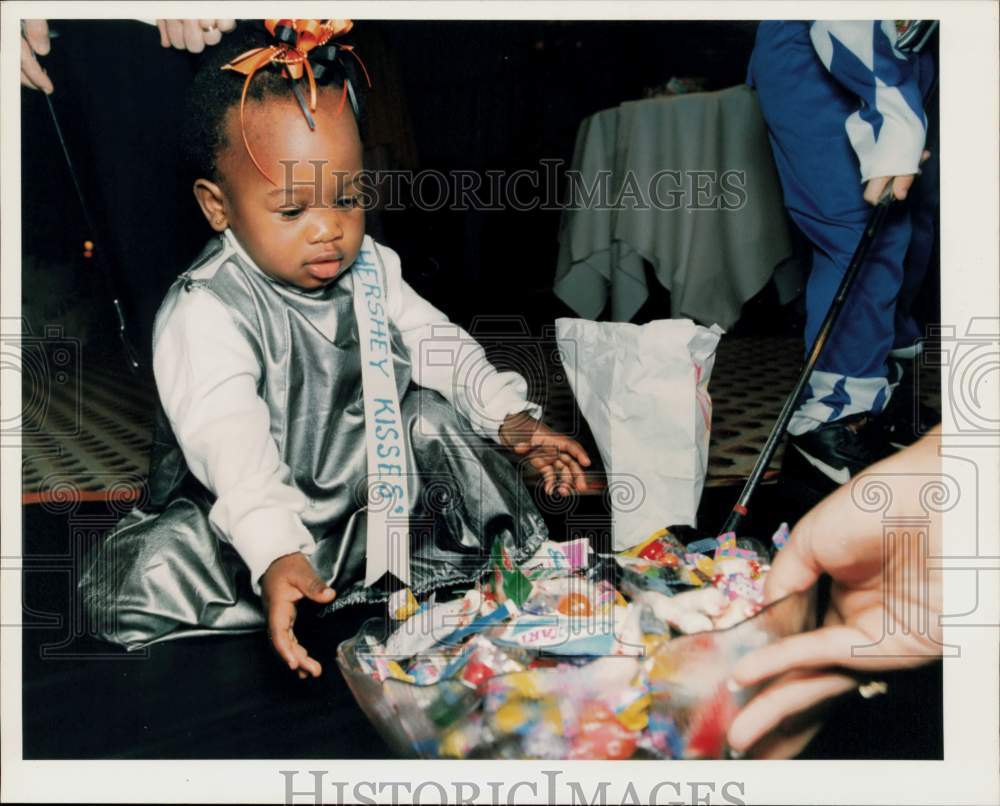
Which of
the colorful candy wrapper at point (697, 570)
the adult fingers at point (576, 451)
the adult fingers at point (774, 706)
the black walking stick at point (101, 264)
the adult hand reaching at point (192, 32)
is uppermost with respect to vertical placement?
the adult hand reaching at point (192, 32)

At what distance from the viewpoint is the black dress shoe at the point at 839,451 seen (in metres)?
1.52

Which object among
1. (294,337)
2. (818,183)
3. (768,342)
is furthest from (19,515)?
(818,183)

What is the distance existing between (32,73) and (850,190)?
1280 mm

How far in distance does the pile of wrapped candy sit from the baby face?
551 millimetres

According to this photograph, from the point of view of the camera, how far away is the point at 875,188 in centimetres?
150

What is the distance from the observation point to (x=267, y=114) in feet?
4.61

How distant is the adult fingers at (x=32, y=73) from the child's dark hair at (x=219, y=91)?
229 millimetres

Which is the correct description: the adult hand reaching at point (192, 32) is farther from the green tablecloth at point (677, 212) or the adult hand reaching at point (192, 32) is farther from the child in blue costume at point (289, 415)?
the green tablecloth at point (677, 212)

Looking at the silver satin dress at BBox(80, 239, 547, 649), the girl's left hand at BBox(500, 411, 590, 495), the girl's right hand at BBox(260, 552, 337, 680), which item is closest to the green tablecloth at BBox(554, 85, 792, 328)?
the girl's left hand at BBox(500, 411, 590, 495)

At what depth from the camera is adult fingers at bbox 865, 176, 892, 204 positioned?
58.6 inches

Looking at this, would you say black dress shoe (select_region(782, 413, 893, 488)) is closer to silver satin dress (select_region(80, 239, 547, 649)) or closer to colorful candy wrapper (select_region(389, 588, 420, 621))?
silver satin dress (select_region(80, 239, 547, 649))

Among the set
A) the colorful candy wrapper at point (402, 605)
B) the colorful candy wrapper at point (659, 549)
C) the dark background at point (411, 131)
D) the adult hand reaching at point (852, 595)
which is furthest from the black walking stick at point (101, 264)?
the adult hand reaching at point (852, 595)

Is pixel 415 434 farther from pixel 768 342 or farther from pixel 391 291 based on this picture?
pixel 768 342

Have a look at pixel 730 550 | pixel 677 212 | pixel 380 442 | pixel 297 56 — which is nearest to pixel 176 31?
pixel 297 56
